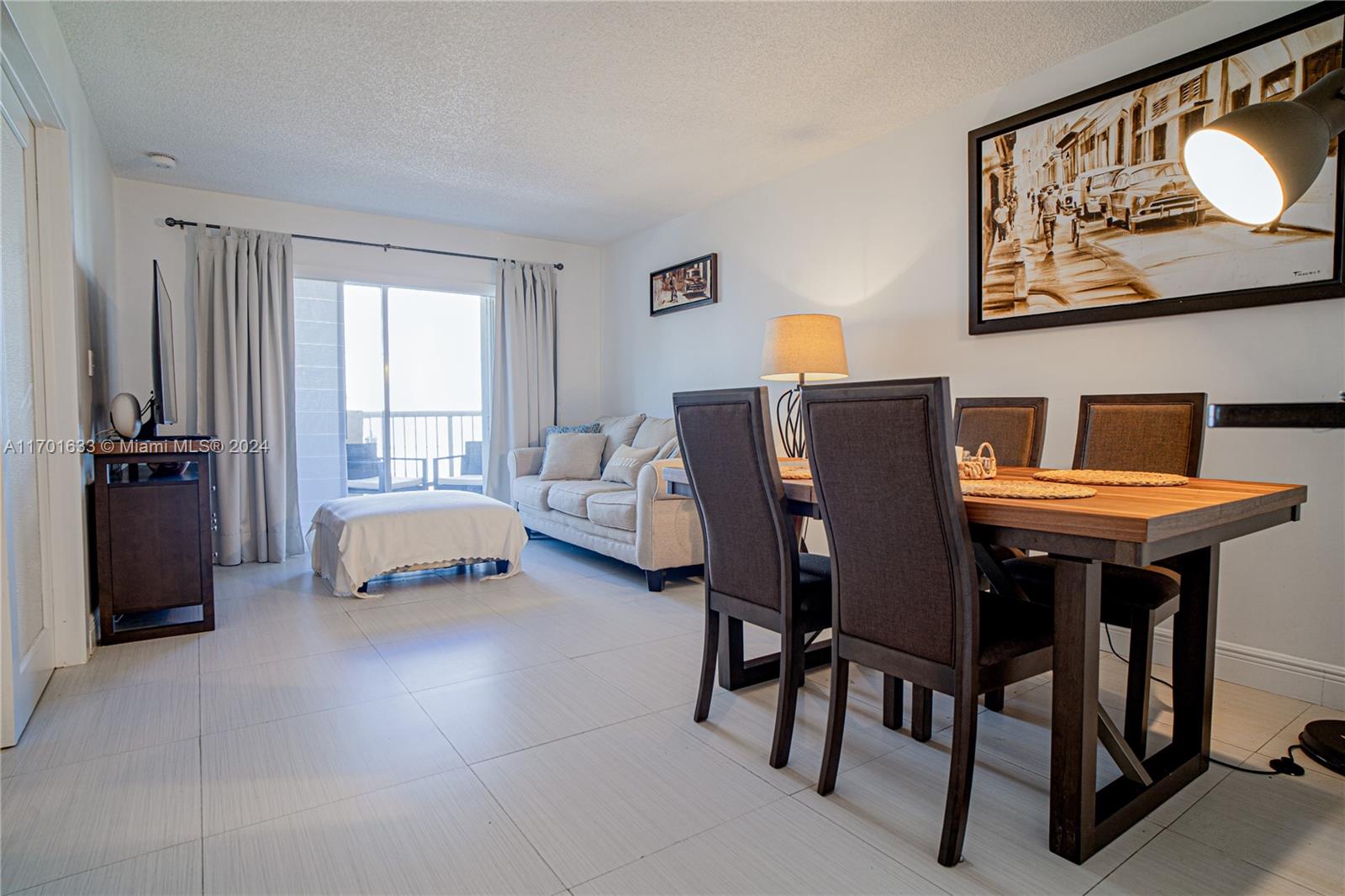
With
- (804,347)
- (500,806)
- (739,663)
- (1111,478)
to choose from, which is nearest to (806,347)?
(804,347)

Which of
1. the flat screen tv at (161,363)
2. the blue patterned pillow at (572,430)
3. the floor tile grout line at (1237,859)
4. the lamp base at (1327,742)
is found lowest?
the floor tile grout line at (1237,859)

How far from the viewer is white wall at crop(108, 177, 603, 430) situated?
14.8ft

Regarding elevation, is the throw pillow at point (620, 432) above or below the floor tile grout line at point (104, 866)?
above

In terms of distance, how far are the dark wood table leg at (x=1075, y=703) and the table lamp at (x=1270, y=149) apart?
893mm

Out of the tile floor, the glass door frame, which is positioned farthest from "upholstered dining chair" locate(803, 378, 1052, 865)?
the glass door frame

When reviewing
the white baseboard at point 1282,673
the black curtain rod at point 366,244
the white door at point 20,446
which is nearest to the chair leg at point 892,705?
the white baseboard at point 1282,673

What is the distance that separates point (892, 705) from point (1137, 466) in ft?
3.60

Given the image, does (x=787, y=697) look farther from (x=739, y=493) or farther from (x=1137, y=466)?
(x=1137, y=466)

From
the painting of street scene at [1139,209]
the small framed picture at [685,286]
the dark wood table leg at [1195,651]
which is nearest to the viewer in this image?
the dark wood table leg at [1195,651]

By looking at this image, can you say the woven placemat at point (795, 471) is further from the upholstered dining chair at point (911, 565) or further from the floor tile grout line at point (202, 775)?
the floor tile grout line at point (202, 775)

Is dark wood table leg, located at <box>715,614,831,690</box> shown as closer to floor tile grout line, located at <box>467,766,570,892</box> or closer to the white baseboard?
floor tile grout line, located at <box>467,766,570,892</box>

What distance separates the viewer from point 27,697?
7.22 feet

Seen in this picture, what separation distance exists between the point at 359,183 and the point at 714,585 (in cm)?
384

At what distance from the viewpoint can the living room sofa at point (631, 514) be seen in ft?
12.8
